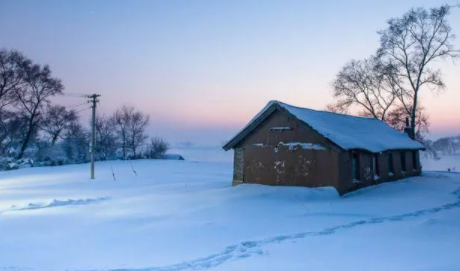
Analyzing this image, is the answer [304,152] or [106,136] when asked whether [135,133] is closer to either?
[106,136]

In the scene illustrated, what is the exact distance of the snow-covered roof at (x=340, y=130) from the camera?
16375 millimetres

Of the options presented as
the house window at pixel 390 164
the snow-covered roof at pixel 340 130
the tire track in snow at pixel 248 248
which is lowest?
the tire track in snow at pixel 248 248

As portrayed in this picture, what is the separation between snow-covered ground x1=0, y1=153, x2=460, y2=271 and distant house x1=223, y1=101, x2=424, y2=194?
3.59 feet

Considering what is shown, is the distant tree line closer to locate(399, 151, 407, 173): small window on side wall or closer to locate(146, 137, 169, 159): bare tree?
locate(146, 137, 169, 159): bare tree

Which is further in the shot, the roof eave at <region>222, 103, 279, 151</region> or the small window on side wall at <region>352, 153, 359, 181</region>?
the roof eave at <region>222, 103, 279, 151</region>

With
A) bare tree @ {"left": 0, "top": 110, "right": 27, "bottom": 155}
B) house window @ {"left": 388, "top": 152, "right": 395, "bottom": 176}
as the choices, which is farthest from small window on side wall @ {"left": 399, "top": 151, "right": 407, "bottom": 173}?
bare tree @ {"left": 0, "top": 110, "right": 27, "bottom": 155}

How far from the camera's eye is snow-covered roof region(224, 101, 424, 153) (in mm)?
16375

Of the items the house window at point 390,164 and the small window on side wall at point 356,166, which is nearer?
the small window on side wall at point 356,166

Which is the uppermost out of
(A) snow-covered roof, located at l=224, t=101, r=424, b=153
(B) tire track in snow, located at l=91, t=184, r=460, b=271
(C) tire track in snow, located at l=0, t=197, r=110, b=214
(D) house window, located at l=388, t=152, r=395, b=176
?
(A) snow-covered roof, located at l=224, t=101, r=424, b=153

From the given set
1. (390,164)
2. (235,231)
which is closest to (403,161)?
(390,164)

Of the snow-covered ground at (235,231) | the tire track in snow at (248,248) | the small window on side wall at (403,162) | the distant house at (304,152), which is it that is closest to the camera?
the tire track in snow at (248,248)

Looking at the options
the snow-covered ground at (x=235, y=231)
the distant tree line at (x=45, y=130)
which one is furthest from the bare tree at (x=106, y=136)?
the snow-covered ground at (x=235, y=231)

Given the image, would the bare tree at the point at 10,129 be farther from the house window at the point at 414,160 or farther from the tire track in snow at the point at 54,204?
the house window at the point at 414,160

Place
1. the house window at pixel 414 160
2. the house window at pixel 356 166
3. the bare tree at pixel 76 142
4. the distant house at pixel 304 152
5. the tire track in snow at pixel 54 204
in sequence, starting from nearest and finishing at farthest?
the tire track in snow at pixel 54 204
the distant house at pixel 304 152
the house window at pixel 356 166
the house window at pixel 414 160
the bare tree at pixel 76 142
